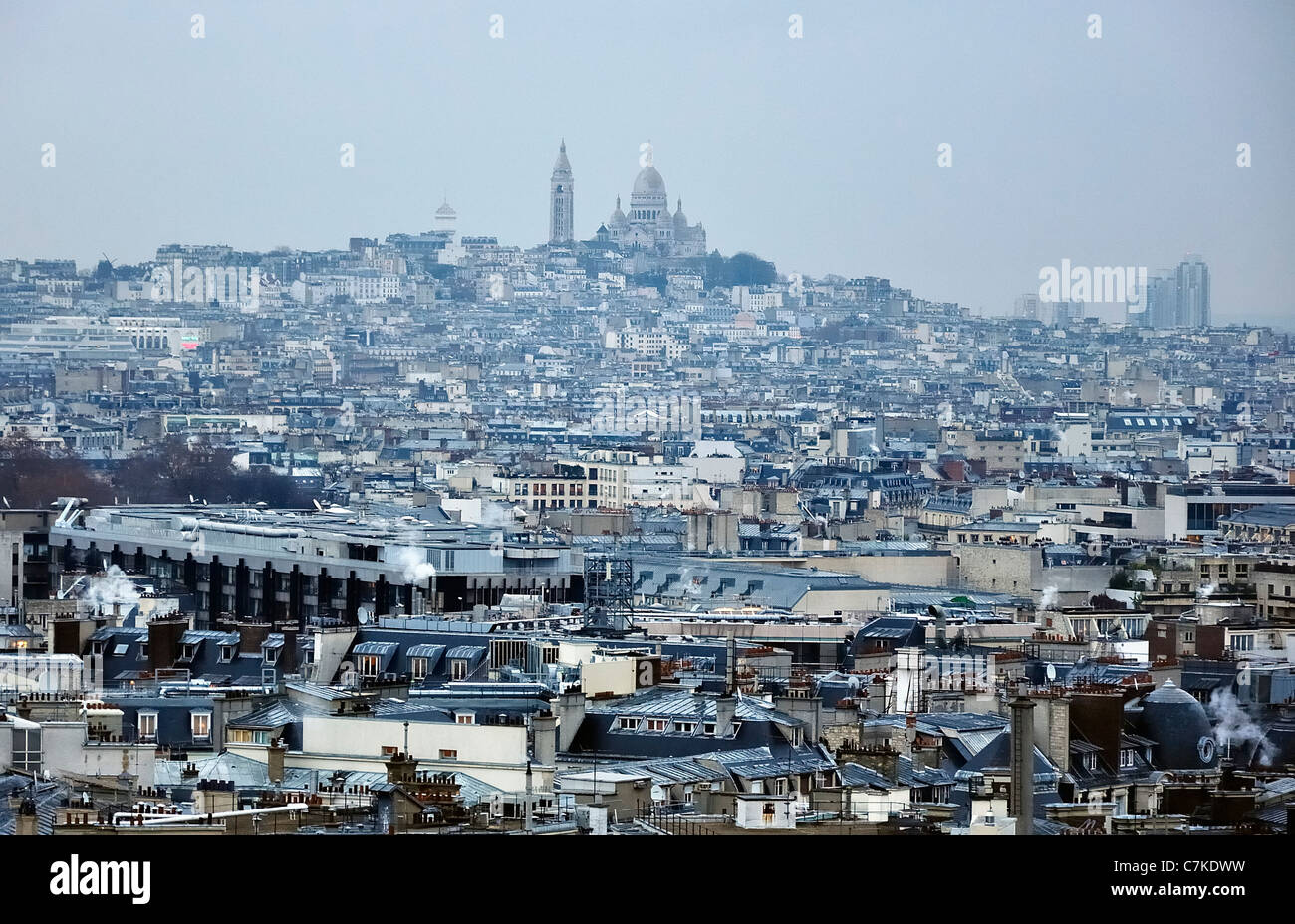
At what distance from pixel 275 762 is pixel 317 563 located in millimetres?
12477

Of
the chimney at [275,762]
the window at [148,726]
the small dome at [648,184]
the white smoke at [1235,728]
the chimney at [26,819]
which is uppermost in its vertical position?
the small dome at [648,184]

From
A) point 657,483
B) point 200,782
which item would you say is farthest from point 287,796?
point 657,483

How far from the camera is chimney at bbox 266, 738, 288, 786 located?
9.59 m

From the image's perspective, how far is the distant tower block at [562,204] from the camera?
84.8 meters

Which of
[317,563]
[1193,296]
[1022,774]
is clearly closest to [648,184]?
[1193,296]

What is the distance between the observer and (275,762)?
32.0ft

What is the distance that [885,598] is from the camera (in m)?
20.6

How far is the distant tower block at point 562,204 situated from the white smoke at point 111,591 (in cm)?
5926

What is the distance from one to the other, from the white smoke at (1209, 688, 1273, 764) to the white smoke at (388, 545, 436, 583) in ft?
28.8

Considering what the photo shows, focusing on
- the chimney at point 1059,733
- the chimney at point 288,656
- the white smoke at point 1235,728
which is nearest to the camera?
the chimney at point 1059,733

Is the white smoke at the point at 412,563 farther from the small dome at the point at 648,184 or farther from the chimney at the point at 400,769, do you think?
the small dome at the point at 648,184

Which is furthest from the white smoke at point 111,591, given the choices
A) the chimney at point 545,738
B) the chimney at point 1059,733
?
the chimney at point 1059,733
